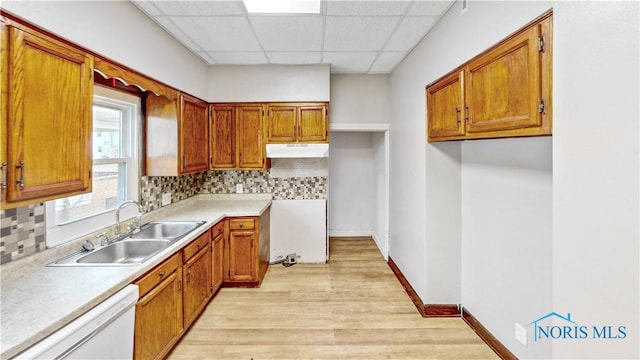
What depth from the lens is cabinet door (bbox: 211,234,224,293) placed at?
3183 mm

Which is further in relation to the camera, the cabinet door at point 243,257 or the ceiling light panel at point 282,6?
the cabinet door at point 243,257

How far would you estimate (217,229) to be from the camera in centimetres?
325

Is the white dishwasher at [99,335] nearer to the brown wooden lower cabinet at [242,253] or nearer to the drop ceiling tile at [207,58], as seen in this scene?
the brown wooden lower cabinet at [242,253]

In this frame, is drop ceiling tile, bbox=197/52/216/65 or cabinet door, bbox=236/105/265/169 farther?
cabinet door, bbox=236/105/265/169

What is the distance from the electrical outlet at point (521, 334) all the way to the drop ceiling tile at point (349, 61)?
296 cm

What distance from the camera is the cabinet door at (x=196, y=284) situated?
Result: 8.31 ft

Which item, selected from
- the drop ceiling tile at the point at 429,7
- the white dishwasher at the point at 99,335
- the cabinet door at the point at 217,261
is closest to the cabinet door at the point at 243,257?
the cabinet door at the point at 217,261

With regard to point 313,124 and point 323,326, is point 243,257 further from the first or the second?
point 313,124

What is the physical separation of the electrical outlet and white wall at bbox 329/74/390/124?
3.01 metres

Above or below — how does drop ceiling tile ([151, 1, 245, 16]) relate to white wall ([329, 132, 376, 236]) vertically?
above

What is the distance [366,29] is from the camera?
2.81 meters

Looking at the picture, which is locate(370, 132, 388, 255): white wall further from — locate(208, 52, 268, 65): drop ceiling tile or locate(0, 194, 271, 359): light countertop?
locate(0, 194, 271, 359): light countertop

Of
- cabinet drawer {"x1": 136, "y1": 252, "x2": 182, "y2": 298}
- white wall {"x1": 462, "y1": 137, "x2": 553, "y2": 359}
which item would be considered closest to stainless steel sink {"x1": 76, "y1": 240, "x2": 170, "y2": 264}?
cabinet drawer {"x1": 136, "y1": 252, "x2": 182, "y2": 298}

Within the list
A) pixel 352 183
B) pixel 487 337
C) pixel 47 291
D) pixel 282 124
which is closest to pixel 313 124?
pixel 282 124
